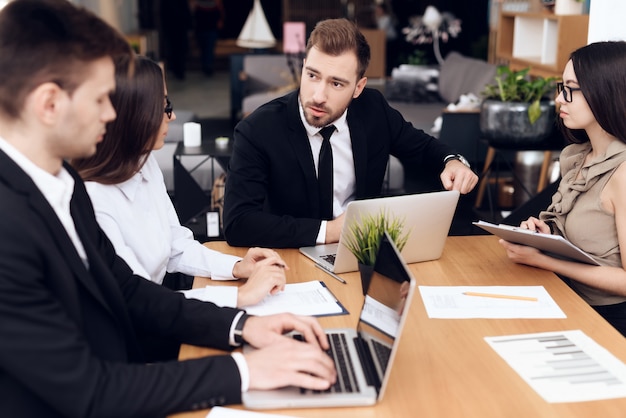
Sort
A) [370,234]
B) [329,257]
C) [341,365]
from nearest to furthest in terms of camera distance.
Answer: [341,365]
[370,234]
[329,257]

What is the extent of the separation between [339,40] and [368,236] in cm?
98

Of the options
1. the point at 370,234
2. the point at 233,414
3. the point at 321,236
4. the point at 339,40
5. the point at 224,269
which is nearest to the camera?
the point at 233,414

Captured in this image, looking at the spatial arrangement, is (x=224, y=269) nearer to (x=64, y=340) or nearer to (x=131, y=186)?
(x=131, y=186)

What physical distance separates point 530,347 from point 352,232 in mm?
530

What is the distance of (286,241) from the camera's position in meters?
2.23

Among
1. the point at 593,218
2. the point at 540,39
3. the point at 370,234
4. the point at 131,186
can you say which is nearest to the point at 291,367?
the point at 370,234

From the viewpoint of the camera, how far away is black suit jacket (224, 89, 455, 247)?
2.27m

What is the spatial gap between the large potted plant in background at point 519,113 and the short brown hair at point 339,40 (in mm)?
1781

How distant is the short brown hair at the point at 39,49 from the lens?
3.76ft

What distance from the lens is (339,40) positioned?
2486 mm

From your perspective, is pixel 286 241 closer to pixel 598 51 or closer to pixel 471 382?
pixel 471 382

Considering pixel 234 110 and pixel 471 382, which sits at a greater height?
pixel 471 382

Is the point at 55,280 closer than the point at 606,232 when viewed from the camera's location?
Yes

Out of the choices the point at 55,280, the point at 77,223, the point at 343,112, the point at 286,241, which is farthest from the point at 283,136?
the point at 55,280
